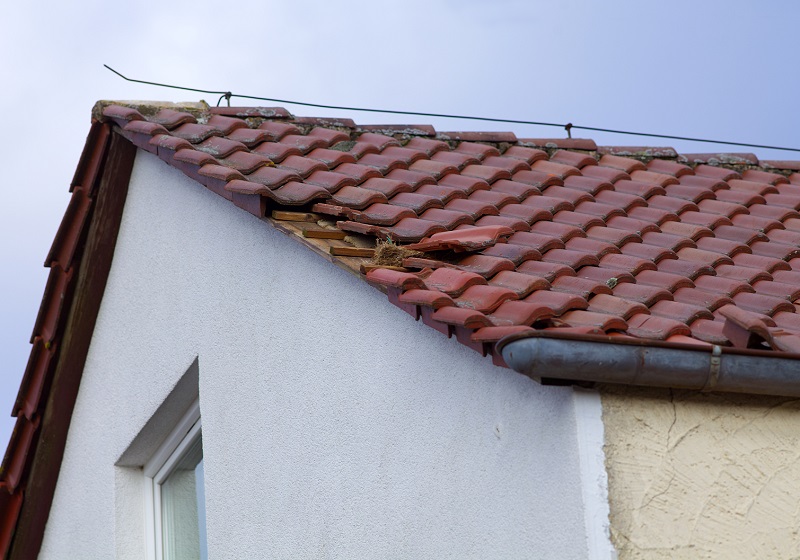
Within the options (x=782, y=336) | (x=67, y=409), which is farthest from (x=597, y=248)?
(x=67, y=409)

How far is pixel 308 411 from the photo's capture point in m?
4.19

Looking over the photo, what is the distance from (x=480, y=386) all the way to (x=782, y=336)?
1025 mm

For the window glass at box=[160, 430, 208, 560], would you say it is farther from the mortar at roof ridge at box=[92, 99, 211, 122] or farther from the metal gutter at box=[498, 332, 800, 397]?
the metal gutter at box=[498, 332, 800, 397]

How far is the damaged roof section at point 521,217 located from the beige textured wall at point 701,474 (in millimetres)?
223

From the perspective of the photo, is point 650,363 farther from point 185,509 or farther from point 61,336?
point 61,336

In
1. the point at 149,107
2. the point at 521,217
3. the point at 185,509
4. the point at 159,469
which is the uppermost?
the point at 149,107

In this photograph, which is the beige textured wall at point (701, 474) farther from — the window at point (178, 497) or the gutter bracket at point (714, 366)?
the window at point (178, 497)

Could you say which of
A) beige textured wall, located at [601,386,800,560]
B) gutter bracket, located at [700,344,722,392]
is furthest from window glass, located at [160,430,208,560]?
gutter bracket, located at [700,344,722,392]

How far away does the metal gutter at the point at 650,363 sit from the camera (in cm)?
285

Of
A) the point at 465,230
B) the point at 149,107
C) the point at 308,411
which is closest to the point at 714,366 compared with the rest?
the point at 465,230

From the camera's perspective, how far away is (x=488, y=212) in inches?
175

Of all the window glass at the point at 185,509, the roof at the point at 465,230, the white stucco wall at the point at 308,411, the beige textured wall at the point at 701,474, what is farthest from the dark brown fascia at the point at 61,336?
the beige textured wall at the point at 701,474

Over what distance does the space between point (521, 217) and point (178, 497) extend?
293 centimetres

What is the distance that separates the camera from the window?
581 cm
